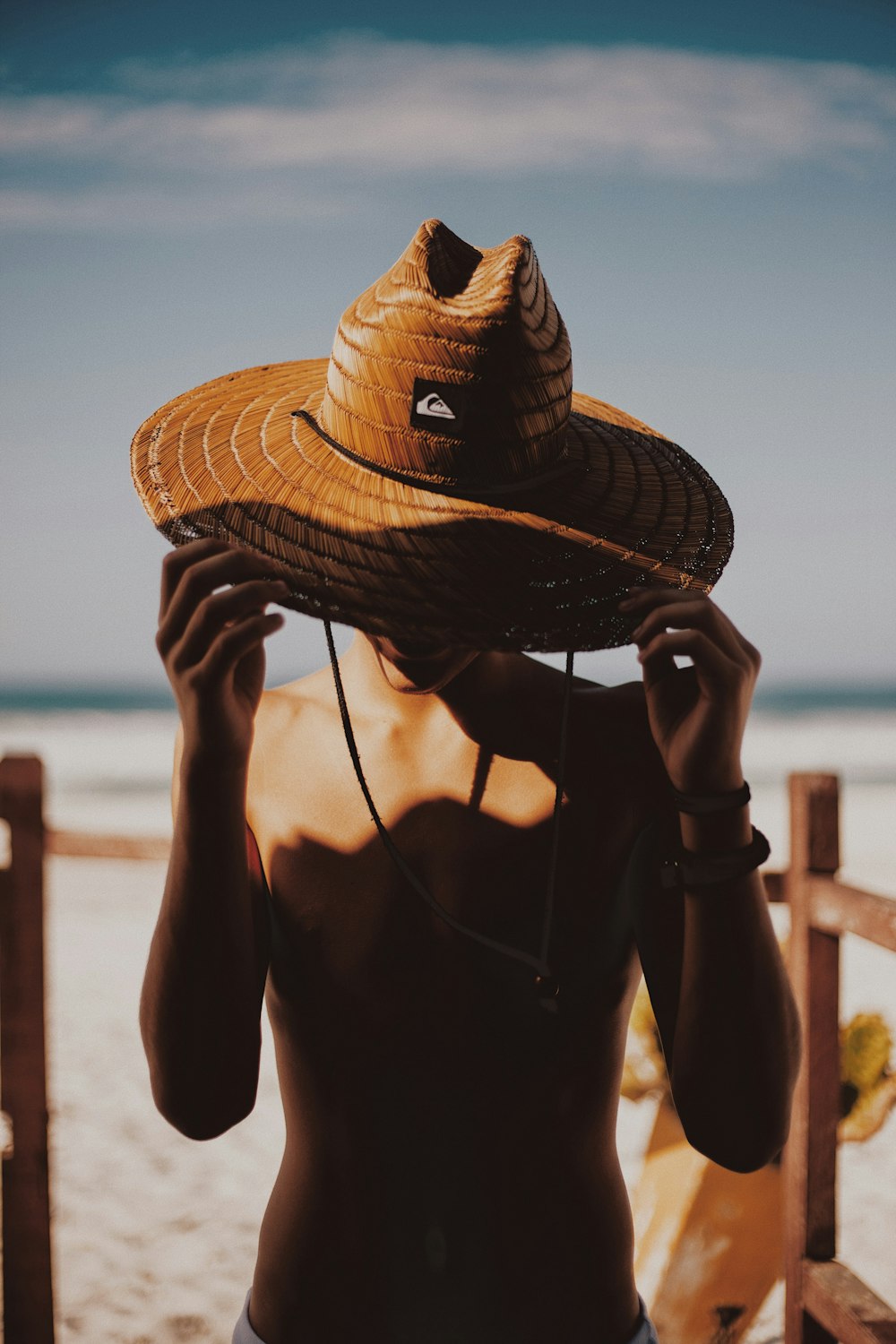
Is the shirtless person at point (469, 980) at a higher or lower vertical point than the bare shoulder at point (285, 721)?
lower

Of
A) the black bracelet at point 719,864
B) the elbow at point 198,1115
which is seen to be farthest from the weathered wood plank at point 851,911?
the elbow at point 198,1115

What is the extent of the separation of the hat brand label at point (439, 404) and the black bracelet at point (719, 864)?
20.0 inches

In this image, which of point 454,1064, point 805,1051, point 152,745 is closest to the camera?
point 454,1064

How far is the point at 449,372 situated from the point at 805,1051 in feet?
6.84

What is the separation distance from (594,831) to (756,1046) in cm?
29

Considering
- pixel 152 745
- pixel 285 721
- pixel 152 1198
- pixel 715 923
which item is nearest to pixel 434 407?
pixel 285 721

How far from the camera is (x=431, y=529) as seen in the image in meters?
1.04

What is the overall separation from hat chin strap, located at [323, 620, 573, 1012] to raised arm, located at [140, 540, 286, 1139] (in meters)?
Answer: 0.15

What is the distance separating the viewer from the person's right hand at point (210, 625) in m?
0.99

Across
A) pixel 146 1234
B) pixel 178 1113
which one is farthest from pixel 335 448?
pixel 146 1234

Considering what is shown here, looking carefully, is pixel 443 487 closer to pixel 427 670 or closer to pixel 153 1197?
pixel 427 670

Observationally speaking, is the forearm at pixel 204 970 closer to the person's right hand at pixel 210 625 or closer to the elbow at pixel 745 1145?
the person's right hand at pixel 210 625

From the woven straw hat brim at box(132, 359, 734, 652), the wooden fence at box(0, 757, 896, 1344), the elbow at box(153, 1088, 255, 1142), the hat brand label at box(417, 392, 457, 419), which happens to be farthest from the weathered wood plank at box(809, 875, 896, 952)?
the hat brand label at box(417, 392, 457, 419)

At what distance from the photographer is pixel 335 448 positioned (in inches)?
43.9
